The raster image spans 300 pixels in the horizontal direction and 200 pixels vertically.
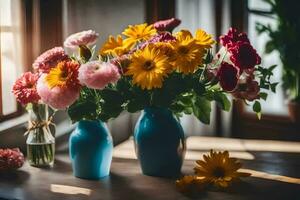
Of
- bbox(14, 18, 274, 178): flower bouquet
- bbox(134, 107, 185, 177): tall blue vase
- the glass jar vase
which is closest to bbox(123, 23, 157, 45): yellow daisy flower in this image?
bbox(14, 18, 274, 178): flower bouquet

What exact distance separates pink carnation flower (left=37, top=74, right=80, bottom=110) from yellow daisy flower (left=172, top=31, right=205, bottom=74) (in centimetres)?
27

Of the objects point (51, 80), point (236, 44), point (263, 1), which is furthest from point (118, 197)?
point (263, 1)

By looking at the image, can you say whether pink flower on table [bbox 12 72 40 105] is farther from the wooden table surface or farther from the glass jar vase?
the wooden table surface

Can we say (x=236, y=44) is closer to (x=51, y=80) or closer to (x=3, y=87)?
(x=51, y=80)

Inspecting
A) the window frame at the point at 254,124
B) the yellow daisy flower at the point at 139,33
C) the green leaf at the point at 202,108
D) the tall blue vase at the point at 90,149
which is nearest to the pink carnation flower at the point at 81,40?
the yellow daisy flower at the point at 139,33

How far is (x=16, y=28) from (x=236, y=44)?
33.3 inches

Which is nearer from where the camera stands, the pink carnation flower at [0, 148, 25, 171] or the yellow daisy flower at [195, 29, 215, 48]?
the yellow daisy flower at [195, 29, 215, 48]

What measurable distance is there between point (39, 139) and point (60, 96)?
0.97 ft

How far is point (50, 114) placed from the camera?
2.10 metres

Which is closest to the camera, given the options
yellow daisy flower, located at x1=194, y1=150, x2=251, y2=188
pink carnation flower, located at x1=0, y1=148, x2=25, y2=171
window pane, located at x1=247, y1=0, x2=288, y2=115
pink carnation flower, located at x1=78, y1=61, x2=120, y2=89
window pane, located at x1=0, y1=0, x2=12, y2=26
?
pink carnation flower, located at x1=78, y1=61, x2=120, y2=89

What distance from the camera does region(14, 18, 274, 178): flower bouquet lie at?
1594mm

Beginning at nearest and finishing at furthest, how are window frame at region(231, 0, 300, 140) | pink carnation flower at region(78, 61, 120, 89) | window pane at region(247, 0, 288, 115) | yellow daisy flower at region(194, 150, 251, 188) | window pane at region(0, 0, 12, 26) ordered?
pink carnation flower at region(78, 61, 120, 89), yellow daisy flower at region(194, 150, 251, 188), window pane at region(0, 0, 12, 26), window frame at region(231, 0, 300, 140), window pane at region(247, 0, 288, 115)

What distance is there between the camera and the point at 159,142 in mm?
1699

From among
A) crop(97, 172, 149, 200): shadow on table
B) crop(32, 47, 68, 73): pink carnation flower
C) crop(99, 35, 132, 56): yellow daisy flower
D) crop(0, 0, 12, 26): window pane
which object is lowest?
crop(97, 172, 149, 200): shadow on table
